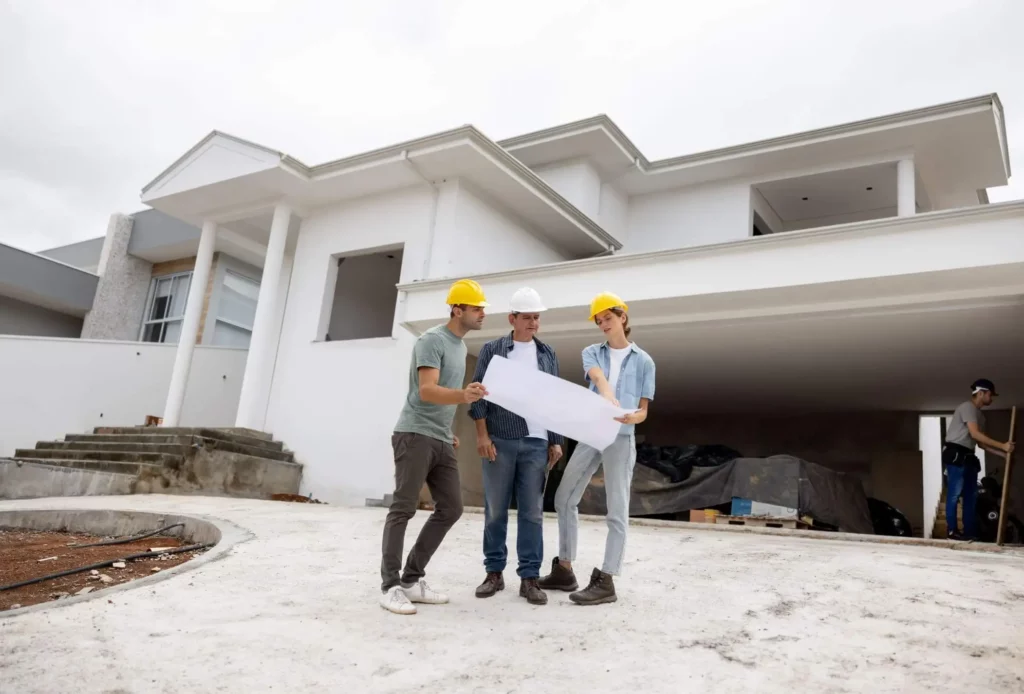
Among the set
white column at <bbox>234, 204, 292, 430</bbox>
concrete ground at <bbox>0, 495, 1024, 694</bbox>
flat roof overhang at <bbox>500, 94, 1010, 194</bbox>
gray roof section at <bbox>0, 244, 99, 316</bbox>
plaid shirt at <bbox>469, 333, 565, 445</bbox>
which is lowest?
concrete ground at <bbox>0, 495, 1024, 694</bbox>

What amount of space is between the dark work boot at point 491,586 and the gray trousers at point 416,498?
388 millimetres

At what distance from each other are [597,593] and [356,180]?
11.0m

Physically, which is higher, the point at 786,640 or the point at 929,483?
the point at 929,483

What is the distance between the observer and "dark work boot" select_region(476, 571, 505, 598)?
401 centimetres

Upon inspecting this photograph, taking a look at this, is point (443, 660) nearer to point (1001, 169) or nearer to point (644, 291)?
point (644, 291)

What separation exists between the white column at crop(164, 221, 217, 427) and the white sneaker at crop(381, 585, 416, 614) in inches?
476

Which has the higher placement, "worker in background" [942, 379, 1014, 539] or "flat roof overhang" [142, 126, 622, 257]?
"flat roof overhang" [142, 126, 622, 257]

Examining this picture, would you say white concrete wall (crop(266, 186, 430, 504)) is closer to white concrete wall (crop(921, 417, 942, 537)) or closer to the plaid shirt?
the plaid shirt

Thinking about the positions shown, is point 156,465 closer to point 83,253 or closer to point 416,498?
point 416,498

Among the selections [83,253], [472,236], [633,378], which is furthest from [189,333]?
[633,378]

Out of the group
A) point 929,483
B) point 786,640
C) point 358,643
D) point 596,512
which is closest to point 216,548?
point 358,643

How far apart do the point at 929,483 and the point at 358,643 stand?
13.8 meters

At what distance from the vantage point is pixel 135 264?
21.7 metres

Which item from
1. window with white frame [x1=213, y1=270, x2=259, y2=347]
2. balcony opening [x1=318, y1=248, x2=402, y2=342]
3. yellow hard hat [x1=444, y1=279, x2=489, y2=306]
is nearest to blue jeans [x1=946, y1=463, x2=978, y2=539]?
yellow hard hat [x1=444, y1=279, x2=489, y2=306]
